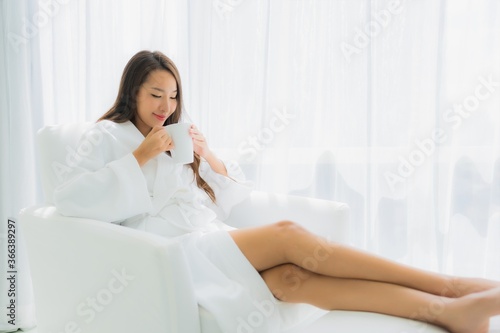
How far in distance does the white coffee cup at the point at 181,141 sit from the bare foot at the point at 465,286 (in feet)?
2.78

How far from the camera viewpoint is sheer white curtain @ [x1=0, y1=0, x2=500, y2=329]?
7.68 ft

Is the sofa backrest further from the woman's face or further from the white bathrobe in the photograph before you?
the woman's face

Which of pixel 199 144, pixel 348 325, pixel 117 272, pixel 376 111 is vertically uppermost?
pixel 376 111

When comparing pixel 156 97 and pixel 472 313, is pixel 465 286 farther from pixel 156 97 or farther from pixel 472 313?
pixel 156 97

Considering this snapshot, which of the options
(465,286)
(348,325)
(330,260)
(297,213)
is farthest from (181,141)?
(465,286)

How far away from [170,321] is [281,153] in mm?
A: 1378

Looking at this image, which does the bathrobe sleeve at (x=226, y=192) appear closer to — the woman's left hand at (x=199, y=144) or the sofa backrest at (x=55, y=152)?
the woman's left hand at (x=199, y=144)

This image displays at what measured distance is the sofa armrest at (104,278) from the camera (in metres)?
1.23

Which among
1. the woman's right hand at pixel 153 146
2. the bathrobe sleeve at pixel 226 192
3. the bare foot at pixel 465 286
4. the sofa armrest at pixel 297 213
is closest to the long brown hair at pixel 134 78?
the woman's right hand at pixel 153 146

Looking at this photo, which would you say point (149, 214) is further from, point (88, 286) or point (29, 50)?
point (29, 50)

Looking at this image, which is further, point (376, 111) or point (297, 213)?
point (376, 111)

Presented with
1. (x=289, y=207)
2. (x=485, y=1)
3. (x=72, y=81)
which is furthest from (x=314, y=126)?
(x=72, y=81)

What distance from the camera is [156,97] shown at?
6.14 feet

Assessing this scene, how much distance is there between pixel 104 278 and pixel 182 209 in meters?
0.44
